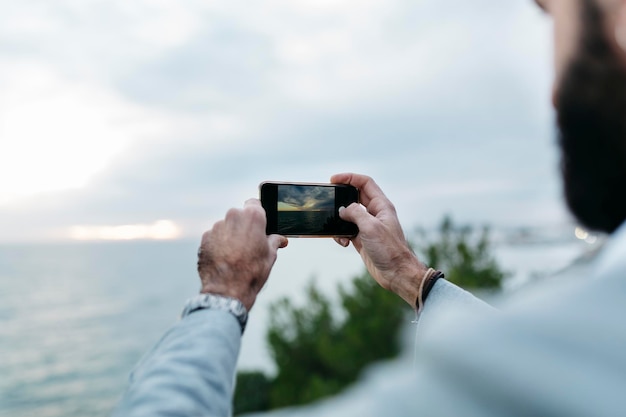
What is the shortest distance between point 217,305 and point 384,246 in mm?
811

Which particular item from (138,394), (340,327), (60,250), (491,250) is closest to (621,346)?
(138,394)

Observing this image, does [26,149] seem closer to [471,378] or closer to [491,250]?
[491,250]

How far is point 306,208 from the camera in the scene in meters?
1.54

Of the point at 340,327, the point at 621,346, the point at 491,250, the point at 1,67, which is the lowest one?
the point at 340,327

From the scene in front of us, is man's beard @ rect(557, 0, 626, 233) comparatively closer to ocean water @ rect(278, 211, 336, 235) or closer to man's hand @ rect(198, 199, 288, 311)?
man's hand @ rect(198, 199, 288, 311)

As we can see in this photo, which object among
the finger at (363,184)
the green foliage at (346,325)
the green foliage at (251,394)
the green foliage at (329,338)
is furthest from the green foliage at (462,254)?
the finger at (363,184)

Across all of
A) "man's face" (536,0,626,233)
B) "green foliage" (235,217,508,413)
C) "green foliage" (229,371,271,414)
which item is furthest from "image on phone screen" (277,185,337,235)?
"green foliage" (229,371,271,414)

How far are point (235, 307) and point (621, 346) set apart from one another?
59 cm

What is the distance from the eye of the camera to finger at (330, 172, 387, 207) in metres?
1.65

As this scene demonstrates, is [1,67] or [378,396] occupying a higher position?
[1,67]

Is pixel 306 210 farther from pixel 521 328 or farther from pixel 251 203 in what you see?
pixel 521 328

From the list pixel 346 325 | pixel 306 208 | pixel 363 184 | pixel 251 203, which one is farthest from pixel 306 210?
pixel 346 325

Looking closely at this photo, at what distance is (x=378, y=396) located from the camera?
49 centimetres

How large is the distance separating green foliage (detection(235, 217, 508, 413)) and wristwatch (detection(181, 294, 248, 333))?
11164 mm
